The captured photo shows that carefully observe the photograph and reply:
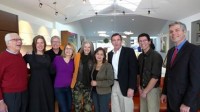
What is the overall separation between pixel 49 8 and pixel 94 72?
16.7 feet

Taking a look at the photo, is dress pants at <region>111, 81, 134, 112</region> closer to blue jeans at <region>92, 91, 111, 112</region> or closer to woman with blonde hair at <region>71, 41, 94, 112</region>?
blue jeans at <region>92, 91, 111, 112</region>

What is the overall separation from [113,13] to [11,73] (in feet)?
33.5

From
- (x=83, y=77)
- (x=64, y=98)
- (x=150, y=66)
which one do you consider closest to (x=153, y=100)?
(x=150, y=66)

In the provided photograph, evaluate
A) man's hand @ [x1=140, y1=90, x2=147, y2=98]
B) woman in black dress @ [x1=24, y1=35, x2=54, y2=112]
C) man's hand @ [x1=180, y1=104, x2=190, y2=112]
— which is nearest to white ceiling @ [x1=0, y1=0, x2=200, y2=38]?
woman in black dress @ [x1=24, y1=35, x2=54, y2=112]

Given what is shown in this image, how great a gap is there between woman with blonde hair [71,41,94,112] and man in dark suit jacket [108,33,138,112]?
334 millimetres

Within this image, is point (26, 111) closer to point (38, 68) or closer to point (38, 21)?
point (38, 68)

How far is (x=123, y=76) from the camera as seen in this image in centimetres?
260

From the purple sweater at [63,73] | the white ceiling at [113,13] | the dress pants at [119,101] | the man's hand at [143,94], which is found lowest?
the dress pants at [119,101]

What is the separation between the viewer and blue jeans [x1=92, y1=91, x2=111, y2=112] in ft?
8.71

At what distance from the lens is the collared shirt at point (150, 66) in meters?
2.46

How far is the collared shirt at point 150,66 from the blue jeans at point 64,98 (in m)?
1.04

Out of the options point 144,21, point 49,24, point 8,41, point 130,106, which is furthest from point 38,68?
point 144,21

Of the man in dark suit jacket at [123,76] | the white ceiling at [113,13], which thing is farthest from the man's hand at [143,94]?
the white ceiling at [113,13]

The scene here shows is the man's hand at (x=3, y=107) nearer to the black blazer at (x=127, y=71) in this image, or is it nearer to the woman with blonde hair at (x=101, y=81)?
the woman with blonde hair at (x=101, y=81)
